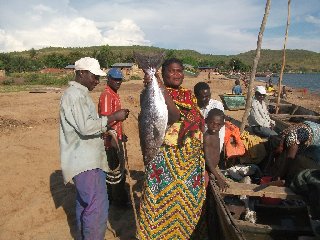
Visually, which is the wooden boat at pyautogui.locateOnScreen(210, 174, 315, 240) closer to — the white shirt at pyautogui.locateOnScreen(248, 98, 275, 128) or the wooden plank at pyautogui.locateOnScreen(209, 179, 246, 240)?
the wooden plank at pyautogui.locateOnScreen(209, 179, 246, 240)

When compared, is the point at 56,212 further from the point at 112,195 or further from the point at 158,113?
the point at 158,113

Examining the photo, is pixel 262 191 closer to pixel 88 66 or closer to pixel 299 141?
pixel 299 141

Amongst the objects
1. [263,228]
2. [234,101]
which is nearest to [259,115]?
[263,228]

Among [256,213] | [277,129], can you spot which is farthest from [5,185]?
[277,129]

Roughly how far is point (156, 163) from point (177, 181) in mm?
239

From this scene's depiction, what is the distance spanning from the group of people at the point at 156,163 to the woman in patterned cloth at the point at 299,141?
122 cm

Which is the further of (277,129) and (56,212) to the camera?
(277,129)

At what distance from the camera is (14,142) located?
8.63 meters

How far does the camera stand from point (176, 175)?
2.77 metres

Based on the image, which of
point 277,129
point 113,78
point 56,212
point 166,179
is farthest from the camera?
point 277,129

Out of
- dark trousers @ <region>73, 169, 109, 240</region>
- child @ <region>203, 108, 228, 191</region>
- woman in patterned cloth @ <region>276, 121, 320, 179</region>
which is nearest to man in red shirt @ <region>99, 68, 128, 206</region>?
dark trousers @ <region>73, 169, 109, 240</region>

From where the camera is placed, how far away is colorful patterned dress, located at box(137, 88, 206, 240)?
8.82 ft

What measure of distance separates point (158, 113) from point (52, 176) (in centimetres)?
436

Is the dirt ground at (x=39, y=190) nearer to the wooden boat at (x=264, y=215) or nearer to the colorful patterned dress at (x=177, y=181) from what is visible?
the colorful patterned dress at (x=177, y=181)
